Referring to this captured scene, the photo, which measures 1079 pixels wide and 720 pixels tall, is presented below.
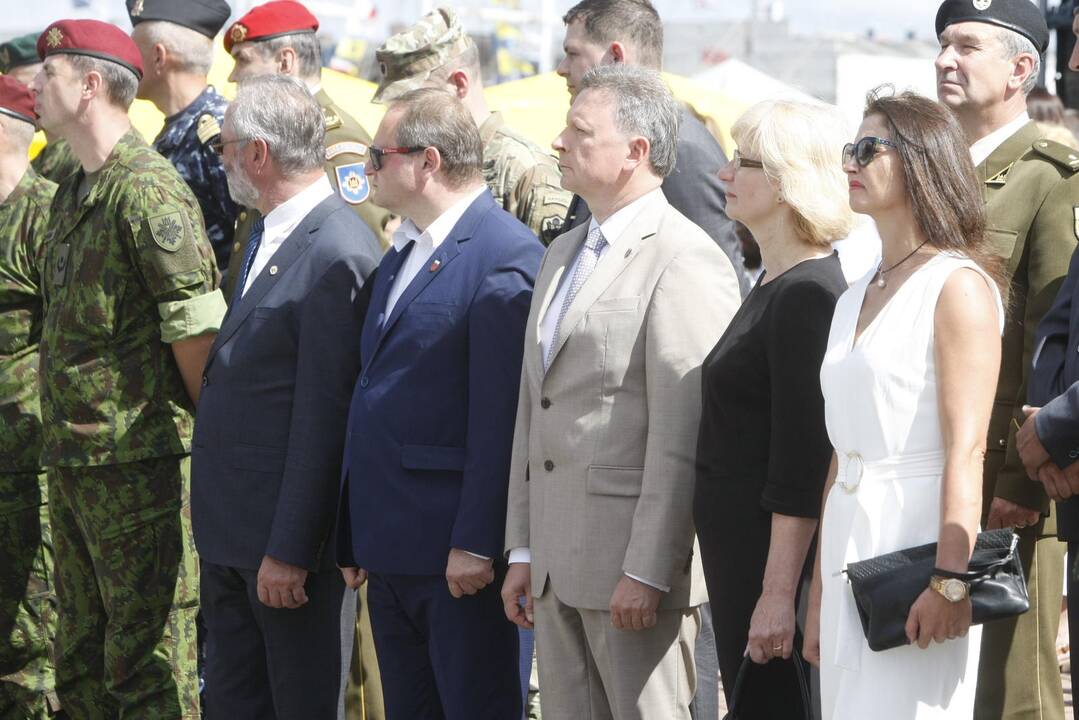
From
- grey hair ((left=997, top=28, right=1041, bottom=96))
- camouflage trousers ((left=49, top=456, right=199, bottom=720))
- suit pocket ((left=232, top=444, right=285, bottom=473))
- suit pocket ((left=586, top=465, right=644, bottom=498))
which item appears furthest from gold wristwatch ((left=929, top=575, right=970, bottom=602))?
camouflage trousers ((left=49, top=456, right=199, bottom=720))

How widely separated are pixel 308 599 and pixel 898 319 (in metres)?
2.12

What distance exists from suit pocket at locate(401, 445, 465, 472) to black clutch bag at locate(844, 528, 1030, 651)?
1383 millimetres

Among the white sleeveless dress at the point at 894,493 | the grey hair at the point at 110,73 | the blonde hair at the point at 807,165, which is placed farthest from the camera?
the grey hair at the point at 110,73

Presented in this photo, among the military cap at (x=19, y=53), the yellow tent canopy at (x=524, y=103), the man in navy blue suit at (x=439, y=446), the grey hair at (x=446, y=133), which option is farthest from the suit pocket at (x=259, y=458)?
the military cap at (x=19, y=53)

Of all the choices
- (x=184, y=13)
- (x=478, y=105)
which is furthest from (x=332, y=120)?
(x=184, y=13)

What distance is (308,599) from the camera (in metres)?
4.45

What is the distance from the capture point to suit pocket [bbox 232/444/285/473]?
14.6ft

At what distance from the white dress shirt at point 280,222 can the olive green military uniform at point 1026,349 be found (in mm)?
2006

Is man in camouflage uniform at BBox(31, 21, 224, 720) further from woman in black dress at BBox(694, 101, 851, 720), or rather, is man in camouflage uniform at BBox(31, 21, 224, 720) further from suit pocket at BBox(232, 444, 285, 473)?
woman in black dress at BBox(694, 101, 851, 720)

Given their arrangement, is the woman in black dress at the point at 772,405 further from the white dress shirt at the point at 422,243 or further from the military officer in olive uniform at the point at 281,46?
the military officer in olive uniform at the point at 281,46

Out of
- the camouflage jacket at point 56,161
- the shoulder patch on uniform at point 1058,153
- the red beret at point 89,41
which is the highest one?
the red beret at point 89,41

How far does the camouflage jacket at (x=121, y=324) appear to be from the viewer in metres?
4.91

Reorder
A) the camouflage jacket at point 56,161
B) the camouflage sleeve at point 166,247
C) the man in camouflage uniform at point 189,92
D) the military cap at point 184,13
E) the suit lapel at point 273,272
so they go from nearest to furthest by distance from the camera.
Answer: the suit lapel at point 273,272 → the camouflage sleeve at point 166,247 → the man in camouflage uniform at point 189,92 → the military cap at point 184,13 → the camouflage jacket at point 56,161

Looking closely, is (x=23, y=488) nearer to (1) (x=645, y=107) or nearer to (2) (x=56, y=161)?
(2) (x=56, y=161)
